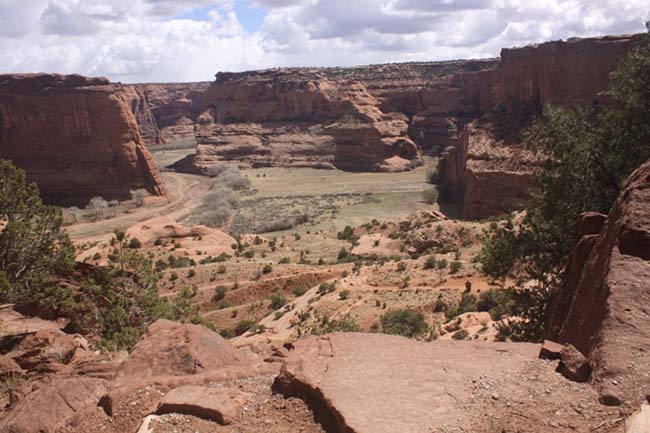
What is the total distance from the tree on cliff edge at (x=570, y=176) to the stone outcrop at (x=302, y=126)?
57897 mm

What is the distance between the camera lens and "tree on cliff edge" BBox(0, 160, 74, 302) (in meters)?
12.4

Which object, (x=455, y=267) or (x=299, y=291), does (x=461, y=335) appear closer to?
(x=455, y=267)

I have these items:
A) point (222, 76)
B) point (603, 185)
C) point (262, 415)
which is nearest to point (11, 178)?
point (262, 415)

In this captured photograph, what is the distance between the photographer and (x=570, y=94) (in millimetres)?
48438

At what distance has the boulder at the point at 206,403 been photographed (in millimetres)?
5906

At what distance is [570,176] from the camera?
1285 cm

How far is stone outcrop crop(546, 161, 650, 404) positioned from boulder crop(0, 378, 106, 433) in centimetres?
585

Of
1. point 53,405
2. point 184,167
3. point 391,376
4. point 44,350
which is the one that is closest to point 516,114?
point 184,167

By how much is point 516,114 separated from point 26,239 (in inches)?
1929

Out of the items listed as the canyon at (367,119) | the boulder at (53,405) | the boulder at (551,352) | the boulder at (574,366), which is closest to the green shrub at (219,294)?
the boulder at (53,405)

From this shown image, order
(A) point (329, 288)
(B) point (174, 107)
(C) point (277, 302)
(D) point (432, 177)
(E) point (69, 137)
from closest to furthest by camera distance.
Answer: (A) point (329, 288) → (C) point (277, 302) → (E) point (69, 137) → (D) point (432, 177) → (B) point (174, 107)

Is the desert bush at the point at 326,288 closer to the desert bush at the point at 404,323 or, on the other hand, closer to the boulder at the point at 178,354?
the desert bush at the point at 404,323

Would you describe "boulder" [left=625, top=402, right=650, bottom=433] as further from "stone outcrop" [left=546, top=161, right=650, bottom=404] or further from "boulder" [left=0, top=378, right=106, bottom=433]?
"boulder" [left=0, top=378, right=106, bottom=433]

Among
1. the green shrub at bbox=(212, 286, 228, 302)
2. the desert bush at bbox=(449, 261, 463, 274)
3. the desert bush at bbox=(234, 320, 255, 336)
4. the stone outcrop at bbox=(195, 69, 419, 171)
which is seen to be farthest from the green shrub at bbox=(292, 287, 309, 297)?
the stone outcrop at bbox=(195, 69, 419, 171)
